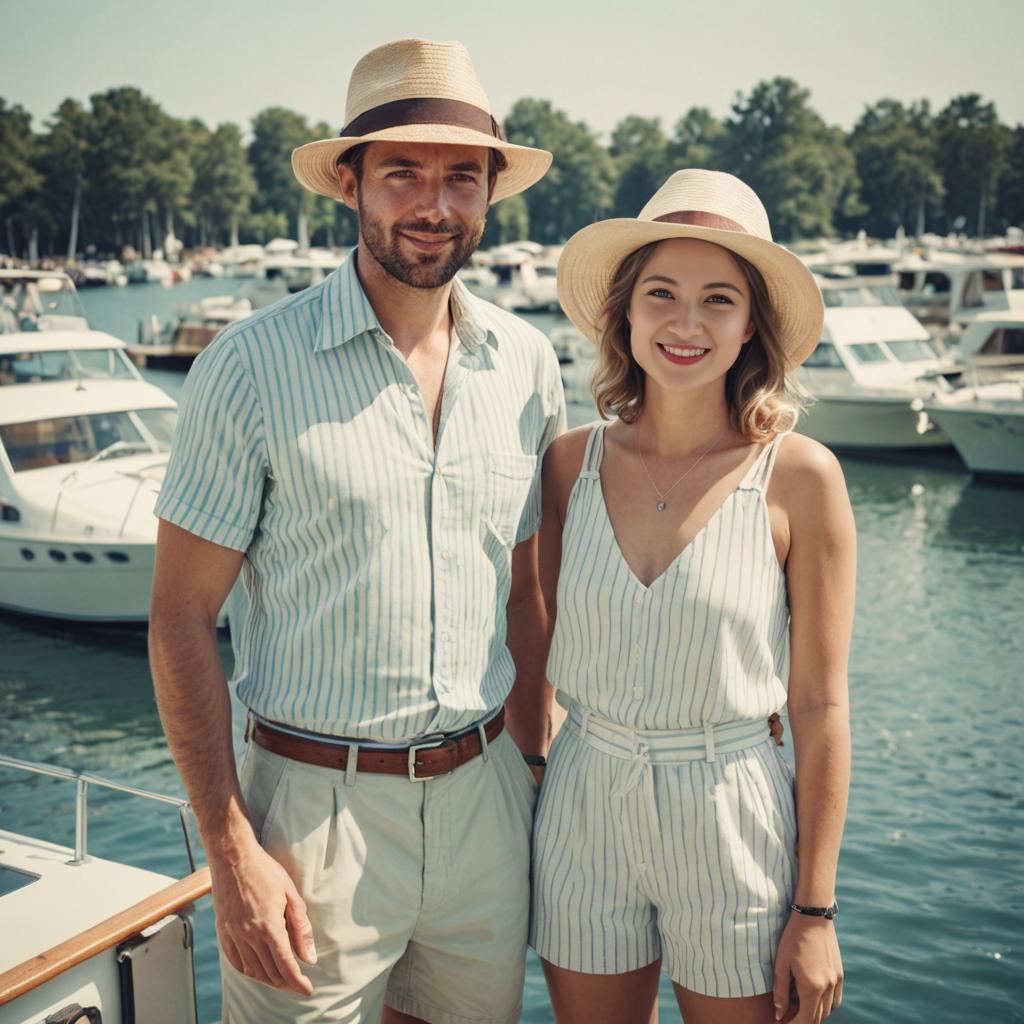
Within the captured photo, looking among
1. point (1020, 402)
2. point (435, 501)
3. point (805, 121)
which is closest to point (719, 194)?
point (435, 501)

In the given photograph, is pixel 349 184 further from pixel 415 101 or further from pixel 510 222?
pixel 510 222

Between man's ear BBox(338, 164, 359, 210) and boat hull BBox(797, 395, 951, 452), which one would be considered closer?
man's ear BBox(338, 164, 359, 210)

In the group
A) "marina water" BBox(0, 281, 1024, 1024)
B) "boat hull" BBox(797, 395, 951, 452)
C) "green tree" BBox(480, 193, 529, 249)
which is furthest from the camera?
"green tree" BBox(480, 193, 529, 249)

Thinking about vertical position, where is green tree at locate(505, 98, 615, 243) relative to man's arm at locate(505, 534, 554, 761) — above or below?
above

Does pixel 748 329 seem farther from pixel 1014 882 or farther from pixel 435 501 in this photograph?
pixel 1014 882

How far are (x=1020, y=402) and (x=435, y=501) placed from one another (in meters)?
16.9

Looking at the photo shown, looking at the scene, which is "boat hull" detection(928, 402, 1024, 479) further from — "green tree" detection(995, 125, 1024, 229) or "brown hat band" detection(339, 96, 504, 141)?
"green tree" detection(995, 125, 1024, 229)

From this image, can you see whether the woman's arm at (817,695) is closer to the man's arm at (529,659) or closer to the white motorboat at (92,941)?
the man's arm at (529,659)

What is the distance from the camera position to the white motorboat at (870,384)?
19.6 meters

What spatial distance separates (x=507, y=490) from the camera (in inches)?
95.7

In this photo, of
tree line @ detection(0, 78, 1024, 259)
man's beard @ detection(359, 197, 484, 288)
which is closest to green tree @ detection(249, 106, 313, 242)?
tree line @ detection(0, 78, 1024, 259)

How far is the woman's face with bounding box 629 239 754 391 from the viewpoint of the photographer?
2.36 meters

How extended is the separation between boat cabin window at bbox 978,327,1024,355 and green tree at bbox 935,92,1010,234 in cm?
7518

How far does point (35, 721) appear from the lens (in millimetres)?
9062
